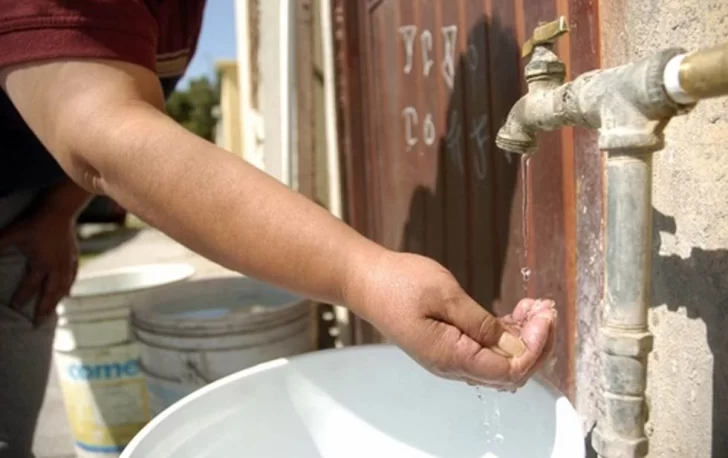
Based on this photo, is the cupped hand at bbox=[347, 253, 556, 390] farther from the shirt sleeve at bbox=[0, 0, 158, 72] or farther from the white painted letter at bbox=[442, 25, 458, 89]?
the white painted letter at bbox=[442, 25, 458, 89]

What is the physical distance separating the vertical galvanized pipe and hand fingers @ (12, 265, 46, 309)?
121 centimetres

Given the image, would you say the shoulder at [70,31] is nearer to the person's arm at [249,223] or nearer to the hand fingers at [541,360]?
the person's arm at [249,223]

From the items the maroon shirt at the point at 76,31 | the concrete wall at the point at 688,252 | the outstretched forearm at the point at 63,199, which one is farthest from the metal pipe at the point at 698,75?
the outstretched forearm at the point at 63,199

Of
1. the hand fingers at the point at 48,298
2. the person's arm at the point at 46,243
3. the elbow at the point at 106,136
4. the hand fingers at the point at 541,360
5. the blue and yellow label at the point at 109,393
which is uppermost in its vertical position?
the elbow at the point at 106,136

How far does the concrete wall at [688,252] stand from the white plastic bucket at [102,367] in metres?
1.43

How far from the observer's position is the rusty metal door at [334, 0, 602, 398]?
0.94m

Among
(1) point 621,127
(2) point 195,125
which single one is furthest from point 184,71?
(2) point 195,125

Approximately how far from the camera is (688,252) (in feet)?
2.30

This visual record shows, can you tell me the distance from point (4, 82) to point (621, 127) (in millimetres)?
642

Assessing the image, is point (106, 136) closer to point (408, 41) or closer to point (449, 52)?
point (449, 52)

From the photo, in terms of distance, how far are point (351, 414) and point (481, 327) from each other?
0.38 meters

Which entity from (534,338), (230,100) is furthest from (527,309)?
(230,100)

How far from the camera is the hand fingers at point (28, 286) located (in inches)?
58.6

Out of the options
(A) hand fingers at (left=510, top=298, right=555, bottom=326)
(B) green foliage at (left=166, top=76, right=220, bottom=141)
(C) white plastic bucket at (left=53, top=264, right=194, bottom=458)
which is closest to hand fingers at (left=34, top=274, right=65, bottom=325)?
(C) white plastic bucket at (left=53, top=264, right=194, bottom=458)
